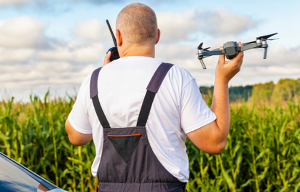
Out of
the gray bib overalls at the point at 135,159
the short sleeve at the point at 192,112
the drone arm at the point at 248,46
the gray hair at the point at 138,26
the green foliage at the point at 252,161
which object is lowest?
the green foliage at the point at 252,161

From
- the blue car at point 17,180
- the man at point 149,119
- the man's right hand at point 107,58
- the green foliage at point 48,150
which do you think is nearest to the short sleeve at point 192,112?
the man at point 149,119

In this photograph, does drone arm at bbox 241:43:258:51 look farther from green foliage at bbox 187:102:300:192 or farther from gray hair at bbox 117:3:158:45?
green foliage at bbox 187:102:300:192

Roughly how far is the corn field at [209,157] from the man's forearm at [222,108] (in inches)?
149

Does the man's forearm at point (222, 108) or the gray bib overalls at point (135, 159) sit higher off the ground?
the man's forearm at point (222, 108)

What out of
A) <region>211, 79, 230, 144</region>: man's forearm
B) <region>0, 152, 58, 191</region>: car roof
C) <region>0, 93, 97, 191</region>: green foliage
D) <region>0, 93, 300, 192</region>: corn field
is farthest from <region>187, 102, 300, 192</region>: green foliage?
<region>211, 79, 230, 144</region>: man's forearm

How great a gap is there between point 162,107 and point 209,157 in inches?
159

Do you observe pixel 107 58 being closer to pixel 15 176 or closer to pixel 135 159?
pixel 135 159

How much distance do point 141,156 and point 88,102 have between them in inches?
18.3

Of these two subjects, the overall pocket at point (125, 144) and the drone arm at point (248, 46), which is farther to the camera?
the drone arm at point (248, 46)

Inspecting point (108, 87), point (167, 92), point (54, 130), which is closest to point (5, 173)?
point (108, 87)

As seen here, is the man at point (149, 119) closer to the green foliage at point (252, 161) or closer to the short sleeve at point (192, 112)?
the short sleeve at point (192, 112)

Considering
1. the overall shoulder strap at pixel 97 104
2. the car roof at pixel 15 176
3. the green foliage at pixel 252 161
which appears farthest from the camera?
the green foliage at pixel 252 161

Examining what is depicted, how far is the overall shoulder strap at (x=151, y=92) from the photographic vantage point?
145 cm

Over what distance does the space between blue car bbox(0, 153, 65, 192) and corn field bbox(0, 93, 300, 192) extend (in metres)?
2.91
